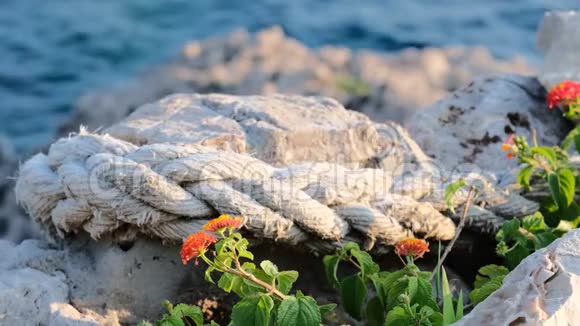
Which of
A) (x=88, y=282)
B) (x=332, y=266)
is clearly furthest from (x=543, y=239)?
(x=88, y=282)

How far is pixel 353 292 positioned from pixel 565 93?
918 millimetres

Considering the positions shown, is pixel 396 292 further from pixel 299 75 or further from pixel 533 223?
pixel 299 75

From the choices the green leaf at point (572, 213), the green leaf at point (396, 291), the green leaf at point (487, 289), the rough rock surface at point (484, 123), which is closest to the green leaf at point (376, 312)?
the green leaf at point (396, 291)

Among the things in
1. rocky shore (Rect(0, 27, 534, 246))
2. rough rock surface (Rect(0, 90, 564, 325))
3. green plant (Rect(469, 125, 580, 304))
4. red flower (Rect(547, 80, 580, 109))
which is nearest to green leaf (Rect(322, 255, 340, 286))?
rough rock surface (Rect(0, 90, 564, 325))

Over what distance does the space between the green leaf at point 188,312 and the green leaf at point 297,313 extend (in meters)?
0.23

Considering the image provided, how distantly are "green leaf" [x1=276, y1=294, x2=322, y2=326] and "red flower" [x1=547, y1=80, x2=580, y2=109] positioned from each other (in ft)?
3.70

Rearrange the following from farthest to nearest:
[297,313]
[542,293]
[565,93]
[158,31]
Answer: [158,31] → [565,93] → [297,313] → [542,293]

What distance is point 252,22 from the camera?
17.7 ft

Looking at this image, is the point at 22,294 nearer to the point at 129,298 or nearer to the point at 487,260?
the point at 129,298

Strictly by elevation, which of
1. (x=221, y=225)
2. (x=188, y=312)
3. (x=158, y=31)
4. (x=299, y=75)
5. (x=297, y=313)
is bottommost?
(x=158, y=31)

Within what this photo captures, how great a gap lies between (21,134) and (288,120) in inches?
106

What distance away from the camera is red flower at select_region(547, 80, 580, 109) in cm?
233

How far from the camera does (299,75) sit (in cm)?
440

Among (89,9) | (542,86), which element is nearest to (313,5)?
(89,9)
